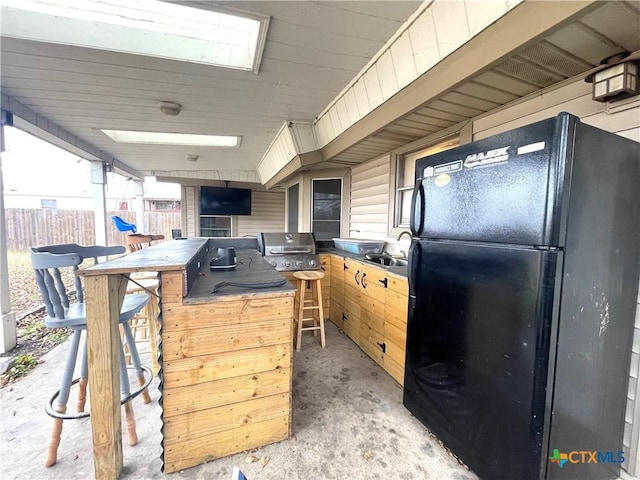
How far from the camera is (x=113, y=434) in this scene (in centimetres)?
127

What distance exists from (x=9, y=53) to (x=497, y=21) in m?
3.05

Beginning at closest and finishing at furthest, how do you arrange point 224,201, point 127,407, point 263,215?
1. point 127,407
2. point 224,201
3. point 263,215

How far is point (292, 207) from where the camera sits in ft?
17.3

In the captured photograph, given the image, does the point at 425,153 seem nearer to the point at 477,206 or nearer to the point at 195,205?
the point at 477,206

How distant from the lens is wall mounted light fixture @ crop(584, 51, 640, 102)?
1206 mm

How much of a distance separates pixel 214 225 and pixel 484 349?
697 centimetres

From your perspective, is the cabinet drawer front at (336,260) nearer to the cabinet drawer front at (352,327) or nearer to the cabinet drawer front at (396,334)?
the cabinet drawer front at (352,327)

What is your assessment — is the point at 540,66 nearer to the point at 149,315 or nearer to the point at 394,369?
the point at 394,369

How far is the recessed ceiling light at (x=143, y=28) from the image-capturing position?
162 centimetres

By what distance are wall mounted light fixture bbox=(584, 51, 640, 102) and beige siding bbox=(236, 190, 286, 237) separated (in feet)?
21.2

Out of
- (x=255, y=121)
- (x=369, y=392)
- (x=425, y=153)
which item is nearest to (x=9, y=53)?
(x=255, y=121)

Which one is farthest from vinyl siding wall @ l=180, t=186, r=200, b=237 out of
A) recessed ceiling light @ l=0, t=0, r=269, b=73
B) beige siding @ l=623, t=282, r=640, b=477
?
beige siding @ l=623, t=282, r=640, b=477

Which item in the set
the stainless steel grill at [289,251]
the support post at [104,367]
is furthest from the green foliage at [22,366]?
the stainless steel grill at [289,251]

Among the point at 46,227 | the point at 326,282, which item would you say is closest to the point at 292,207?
the point at 326,282
